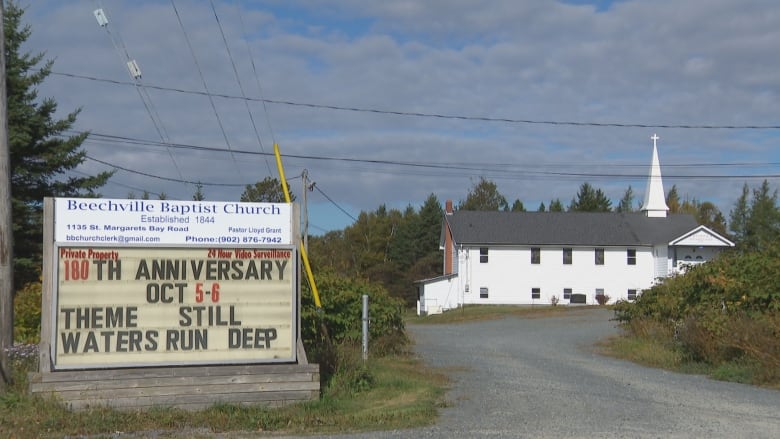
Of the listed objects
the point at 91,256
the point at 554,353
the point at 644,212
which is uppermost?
the point at 644,212

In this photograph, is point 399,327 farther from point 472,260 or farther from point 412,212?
point 412,212

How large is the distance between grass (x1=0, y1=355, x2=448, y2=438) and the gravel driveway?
683mm

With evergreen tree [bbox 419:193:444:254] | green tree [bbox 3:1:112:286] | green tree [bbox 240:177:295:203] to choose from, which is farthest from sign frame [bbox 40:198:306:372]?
evergreen tree [bbox 419:193:444:254]

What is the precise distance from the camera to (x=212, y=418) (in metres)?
11.8

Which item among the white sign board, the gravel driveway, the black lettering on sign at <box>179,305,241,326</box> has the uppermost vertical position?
the white sign board

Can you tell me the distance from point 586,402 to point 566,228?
53.6m

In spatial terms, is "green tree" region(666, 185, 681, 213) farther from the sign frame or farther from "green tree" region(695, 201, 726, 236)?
the sign frame

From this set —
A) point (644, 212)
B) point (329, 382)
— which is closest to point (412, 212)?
point (644, 212)

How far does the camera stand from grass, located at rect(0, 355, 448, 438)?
1105 centimetres

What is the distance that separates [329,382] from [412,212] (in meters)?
105

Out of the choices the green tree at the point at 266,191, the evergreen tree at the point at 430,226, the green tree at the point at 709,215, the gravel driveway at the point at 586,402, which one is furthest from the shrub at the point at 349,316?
the green tree at the point at 709,215

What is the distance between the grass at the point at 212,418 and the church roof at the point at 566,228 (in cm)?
5123

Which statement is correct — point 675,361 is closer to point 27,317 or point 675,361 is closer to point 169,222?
point 169,222

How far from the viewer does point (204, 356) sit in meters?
12.9
